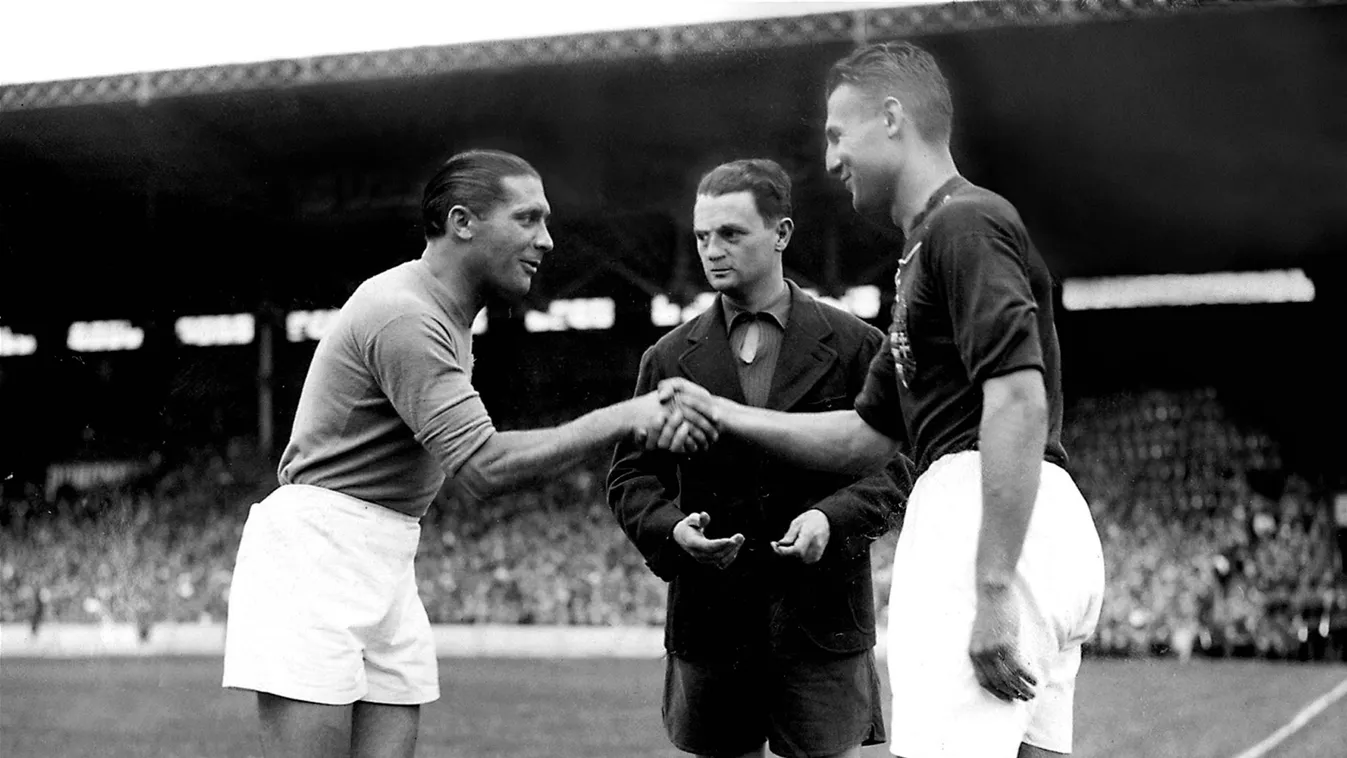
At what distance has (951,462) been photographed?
2.93 meters

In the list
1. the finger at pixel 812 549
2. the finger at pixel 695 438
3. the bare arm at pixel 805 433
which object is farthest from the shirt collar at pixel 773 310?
the finger at pixel 812 549

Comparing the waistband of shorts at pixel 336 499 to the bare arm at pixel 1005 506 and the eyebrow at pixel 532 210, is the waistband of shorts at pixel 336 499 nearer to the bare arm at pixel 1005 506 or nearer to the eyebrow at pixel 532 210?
the eyebrow at pixel 532 210

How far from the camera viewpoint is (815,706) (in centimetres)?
384

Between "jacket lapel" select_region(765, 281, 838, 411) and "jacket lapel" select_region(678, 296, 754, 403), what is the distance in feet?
0.14

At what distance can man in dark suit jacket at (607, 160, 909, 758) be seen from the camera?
385cm

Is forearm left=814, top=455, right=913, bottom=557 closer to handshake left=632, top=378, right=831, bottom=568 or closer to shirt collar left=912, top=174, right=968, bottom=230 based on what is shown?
handshake left=632, top=378, right=831, bottom=568

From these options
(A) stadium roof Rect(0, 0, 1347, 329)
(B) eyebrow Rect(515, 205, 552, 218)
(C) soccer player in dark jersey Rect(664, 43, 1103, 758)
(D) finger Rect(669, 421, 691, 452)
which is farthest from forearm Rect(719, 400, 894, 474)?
(A) stadium roof Rect(0, 0, 1347, 329)

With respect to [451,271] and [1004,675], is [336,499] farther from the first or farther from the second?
[1004,675]

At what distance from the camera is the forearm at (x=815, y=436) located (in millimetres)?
3625

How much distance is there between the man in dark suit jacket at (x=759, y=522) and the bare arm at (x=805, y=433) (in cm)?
15

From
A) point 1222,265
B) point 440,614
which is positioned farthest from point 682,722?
point 1222,265

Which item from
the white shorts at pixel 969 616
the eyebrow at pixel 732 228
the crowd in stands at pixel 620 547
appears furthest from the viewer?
the crowd in stands at pixel 620 547

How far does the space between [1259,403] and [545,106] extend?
13.5 meters

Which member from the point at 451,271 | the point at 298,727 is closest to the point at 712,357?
the point at 451,271
